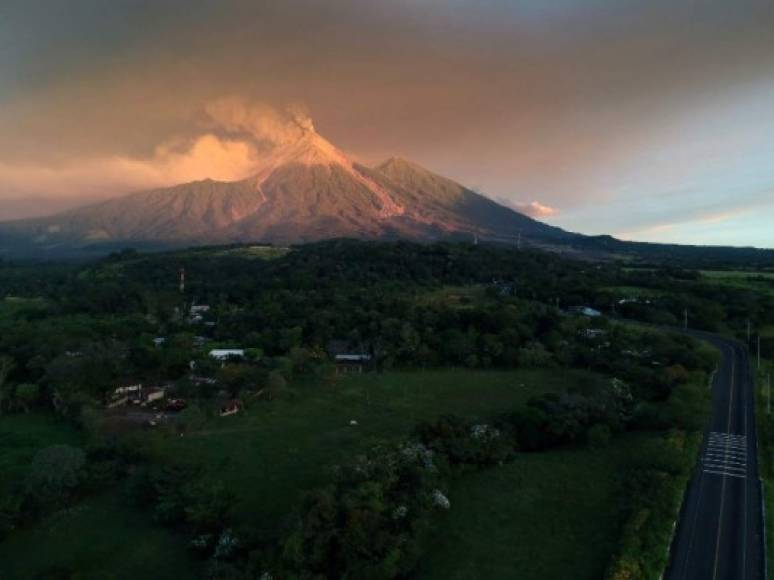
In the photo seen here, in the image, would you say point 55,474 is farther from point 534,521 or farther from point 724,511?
point 724,511

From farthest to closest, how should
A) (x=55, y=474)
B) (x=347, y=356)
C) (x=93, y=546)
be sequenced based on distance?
(x=347, y=356)
(x=55, y=474)
(x=93, y=546)

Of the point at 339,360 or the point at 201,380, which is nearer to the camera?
the point at 201,380

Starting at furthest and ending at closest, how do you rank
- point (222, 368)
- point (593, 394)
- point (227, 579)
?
point (222, 368), point (593, 394), point (227, 579)

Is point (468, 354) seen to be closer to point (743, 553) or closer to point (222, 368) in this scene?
point (222, 368)

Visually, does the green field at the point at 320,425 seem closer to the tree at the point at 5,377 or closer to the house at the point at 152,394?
the house at the point at 152,394

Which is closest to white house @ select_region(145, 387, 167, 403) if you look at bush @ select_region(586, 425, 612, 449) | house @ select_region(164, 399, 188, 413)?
house @ select_region(164, 399, 188, 413)

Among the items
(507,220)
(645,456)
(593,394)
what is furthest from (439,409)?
(507,220)

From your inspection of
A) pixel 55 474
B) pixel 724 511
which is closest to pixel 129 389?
pixel 55 474
